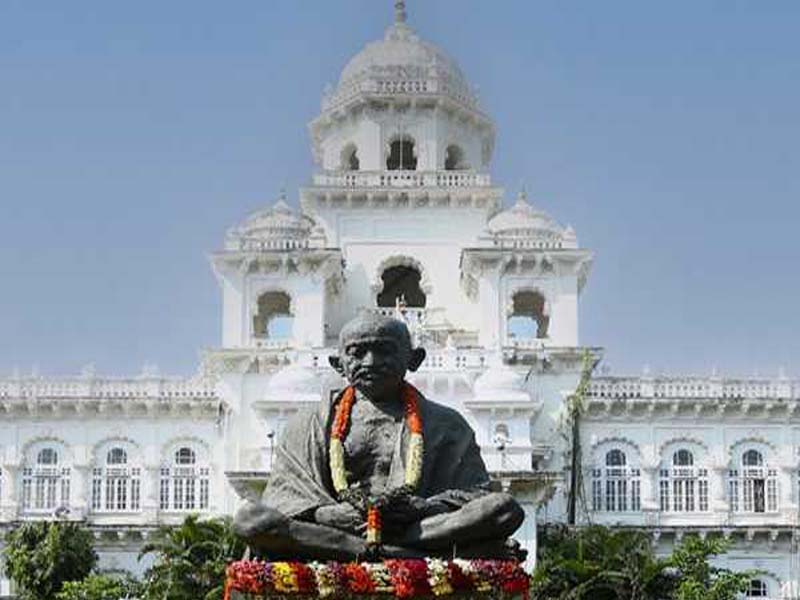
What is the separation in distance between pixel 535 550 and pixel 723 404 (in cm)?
1227

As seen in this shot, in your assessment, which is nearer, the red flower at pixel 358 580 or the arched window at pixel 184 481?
the red flower at pixel 358 580

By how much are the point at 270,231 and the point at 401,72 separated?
930 centimetres

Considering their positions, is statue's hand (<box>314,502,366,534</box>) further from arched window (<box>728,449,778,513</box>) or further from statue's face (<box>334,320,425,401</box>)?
arched window (<box>728,449,778,513</box>)

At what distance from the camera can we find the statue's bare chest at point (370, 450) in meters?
11.0

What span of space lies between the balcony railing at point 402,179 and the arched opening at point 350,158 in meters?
2.16

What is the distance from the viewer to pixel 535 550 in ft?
168

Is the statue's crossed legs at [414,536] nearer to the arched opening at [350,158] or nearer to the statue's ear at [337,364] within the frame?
the statue's ear at [337,364]

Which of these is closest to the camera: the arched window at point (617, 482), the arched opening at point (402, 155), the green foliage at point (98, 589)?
the green foliage at point (98, 589)

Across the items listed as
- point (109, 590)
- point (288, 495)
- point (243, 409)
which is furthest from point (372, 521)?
point (243, 409)

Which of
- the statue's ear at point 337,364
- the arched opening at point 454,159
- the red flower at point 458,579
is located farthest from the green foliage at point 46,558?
the red flower at point 458,579

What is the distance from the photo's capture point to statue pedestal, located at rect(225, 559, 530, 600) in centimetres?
1009

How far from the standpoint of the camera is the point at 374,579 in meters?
10.2

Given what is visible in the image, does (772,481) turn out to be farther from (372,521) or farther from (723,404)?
(372,521)

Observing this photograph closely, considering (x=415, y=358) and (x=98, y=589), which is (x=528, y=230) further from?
(x=415, y=358)
